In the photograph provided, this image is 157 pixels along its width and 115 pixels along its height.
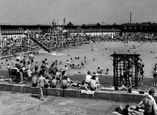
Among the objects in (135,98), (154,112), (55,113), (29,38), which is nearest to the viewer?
(154,112)

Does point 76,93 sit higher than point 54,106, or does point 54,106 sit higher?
point 76,93

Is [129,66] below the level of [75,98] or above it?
A: above

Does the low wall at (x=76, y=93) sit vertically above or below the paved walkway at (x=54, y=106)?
above

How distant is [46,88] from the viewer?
1445 cm

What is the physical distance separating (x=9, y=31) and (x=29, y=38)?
30.0 meters

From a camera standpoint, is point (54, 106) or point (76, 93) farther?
point (76, 93)

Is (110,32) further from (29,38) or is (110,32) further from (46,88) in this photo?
(46,88)

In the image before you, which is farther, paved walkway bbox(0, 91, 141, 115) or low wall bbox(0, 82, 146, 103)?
low wall bbox(0, 82, 146, 103)

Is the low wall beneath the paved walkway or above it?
above

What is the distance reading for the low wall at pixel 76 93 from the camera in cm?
1281

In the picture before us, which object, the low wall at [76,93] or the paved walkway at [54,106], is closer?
the paved walkway at [54,106]

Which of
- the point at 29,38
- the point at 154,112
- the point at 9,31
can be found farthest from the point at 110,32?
the point at 154,112

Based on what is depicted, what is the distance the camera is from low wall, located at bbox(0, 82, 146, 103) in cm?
1281

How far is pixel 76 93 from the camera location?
45.5 feet
